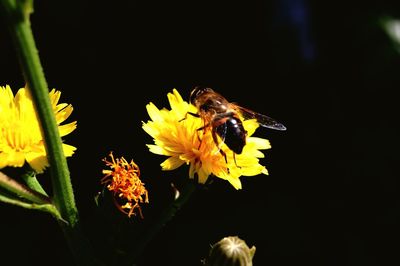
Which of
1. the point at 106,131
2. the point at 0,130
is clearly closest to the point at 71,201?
the point at 0,130

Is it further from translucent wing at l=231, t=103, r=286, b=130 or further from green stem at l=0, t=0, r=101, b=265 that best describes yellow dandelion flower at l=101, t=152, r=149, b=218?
translucent wing at l=231, t=103, r=286, b=130

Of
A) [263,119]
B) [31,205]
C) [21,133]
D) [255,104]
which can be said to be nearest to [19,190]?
[31,205]

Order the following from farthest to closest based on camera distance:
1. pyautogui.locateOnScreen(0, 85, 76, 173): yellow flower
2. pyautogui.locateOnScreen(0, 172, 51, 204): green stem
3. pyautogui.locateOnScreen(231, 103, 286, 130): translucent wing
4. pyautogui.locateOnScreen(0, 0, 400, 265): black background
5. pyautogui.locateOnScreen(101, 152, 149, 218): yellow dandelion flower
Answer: pyautogui.locateOnScreen(0, 0, 400, 265): black background, pyautogui.locateOnScreen(231, 103, 286, 130): translucent wing, pyautogui.locateOnScreen(101, 152, 149, 218): yellow dandelion flower, pyautogui.locateOnScreen(0, 85, 76, 173): yellow flower, pyautogui.locateOnScreen(0, 172, 51, 204): green stem

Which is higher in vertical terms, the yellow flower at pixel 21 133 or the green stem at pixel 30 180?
the yellow flower at pixel 21 133

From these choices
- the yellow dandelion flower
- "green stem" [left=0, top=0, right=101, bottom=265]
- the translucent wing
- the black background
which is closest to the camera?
"green stem" [left=0, top=0, right=101, bottom=265]

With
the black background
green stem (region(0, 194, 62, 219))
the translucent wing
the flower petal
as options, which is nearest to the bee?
the translucent wing

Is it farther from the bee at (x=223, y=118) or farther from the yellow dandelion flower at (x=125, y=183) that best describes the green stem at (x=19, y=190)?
the bee at (x=223, y=118)

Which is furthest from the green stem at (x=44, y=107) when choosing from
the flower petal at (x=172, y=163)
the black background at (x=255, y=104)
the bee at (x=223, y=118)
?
the black background at (x=255, y=104)
